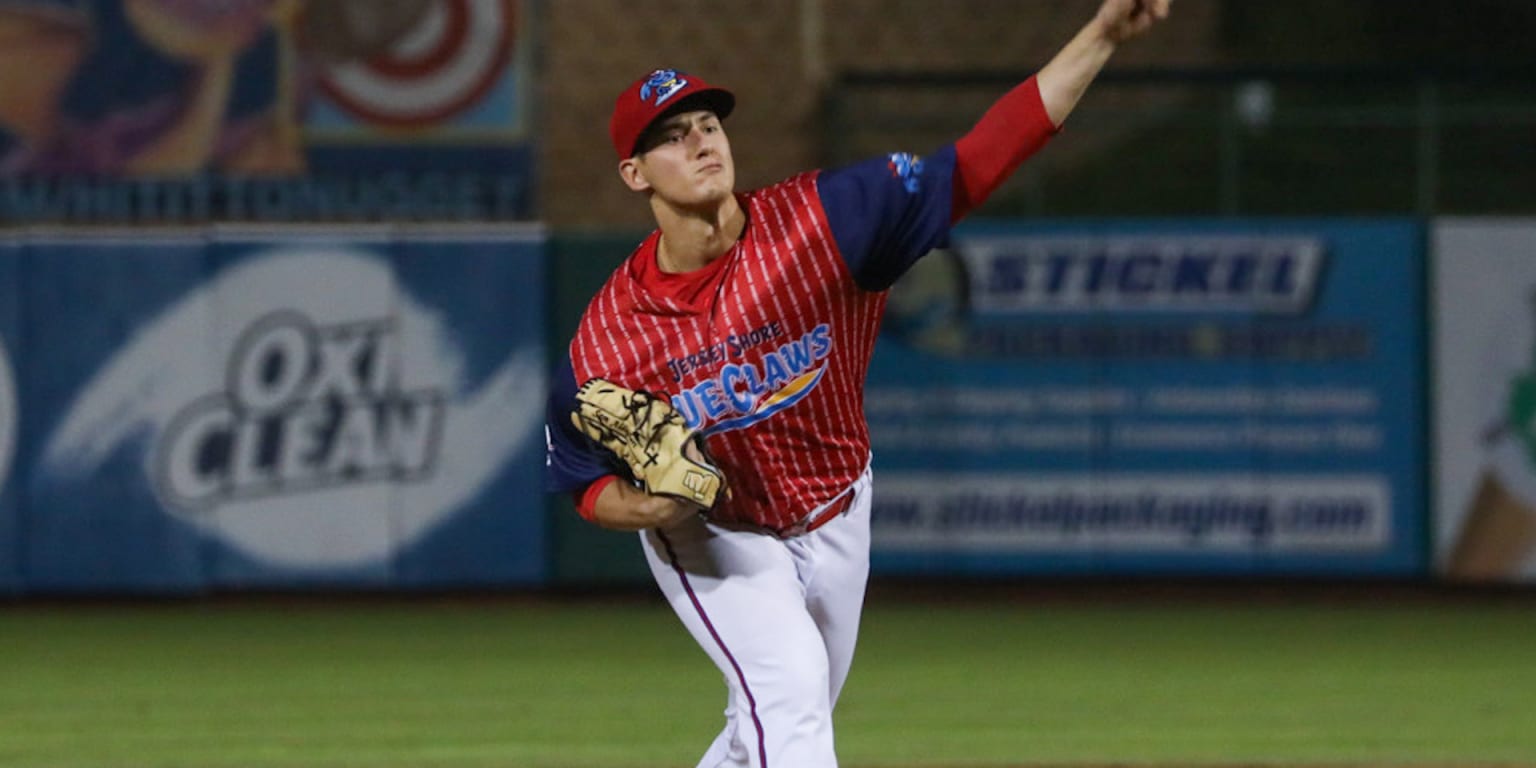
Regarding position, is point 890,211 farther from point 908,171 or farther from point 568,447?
point 568,447

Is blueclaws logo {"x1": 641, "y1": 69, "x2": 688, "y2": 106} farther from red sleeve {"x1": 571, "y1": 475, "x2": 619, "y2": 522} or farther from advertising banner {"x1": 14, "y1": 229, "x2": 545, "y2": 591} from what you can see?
advertising banner {"x1": 14, "y1": 229, "x2": 545, "y2": 591}

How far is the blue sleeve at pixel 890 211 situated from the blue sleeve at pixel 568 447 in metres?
0.61

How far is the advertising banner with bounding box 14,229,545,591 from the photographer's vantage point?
35.6ft

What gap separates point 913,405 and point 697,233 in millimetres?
6815

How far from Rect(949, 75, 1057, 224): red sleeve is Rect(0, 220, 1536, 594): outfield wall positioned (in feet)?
22.4

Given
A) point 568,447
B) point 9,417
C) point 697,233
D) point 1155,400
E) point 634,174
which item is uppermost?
point 634,174

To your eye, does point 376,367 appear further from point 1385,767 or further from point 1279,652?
point 1385,767

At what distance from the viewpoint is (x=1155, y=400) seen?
11102mm

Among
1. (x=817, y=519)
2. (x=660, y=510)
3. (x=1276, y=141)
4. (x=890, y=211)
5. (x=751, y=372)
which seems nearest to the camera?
(x=660, y=510)

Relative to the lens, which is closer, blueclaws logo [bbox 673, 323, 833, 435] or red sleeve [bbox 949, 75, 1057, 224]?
red sleeve [bbox 949, 75, 1057, 224]

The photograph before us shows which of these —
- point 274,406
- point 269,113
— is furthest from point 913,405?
point 269,113

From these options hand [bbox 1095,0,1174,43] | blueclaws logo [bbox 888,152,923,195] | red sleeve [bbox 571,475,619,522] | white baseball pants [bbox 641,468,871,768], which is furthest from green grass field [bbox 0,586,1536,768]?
hand [bbox 1095,0,1174,43]

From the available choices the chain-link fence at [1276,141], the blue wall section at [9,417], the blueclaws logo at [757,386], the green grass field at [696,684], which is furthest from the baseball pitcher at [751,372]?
the chain-link fence at [1276,141]

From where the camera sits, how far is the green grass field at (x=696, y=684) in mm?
6953
